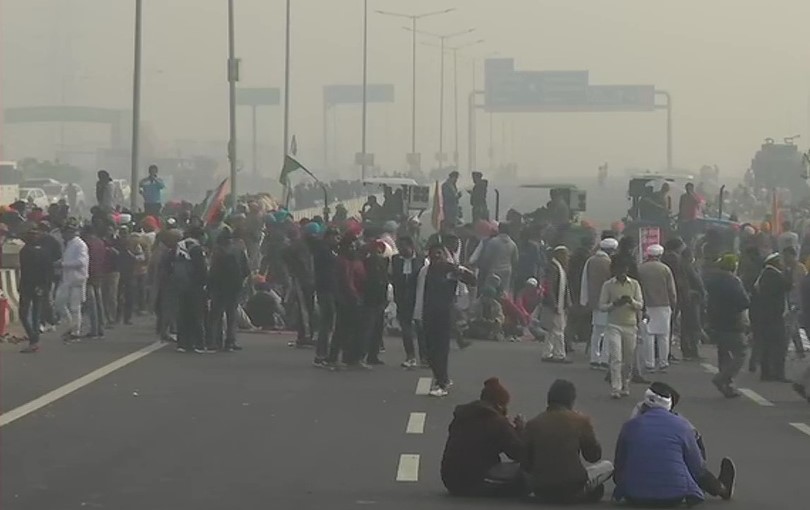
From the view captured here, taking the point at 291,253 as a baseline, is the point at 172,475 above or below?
below

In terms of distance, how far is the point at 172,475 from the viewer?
12.9 metres

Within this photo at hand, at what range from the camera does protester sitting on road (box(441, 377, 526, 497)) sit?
11891 millimetres

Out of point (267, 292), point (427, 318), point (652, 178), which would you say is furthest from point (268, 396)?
point (652, 178)

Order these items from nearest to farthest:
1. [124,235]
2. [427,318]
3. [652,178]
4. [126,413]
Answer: [126,413] → [427,318] → [124,235] → [652,178]

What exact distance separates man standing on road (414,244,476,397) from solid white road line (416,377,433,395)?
0.47 m

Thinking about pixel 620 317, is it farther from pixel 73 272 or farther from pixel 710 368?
pixel 73 272

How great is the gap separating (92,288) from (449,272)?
7890 mm

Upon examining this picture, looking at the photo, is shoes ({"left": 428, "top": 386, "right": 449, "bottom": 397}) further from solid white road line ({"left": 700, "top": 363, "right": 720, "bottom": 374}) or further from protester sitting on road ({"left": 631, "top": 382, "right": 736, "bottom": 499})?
protester sitting on road ({"left": 631, "top": 382, "right": 736, "bottom": 499})

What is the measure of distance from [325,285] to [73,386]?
11.9 feet

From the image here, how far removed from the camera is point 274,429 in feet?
51.3

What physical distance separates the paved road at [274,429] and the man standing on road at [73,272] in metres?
0.72

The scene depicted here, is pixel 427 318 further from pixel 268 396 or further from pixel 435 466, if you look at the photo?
pixel 435 466

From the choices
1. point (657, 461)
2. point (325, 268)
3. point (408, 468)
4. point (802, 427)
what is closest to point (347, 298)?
point (325, 268)

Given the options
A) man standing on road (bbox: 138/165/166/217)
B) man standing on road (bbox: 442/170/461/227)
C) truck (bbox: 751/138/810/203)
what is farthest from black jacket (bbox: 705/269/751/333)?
truck (bbox: 751/138/810/203)
